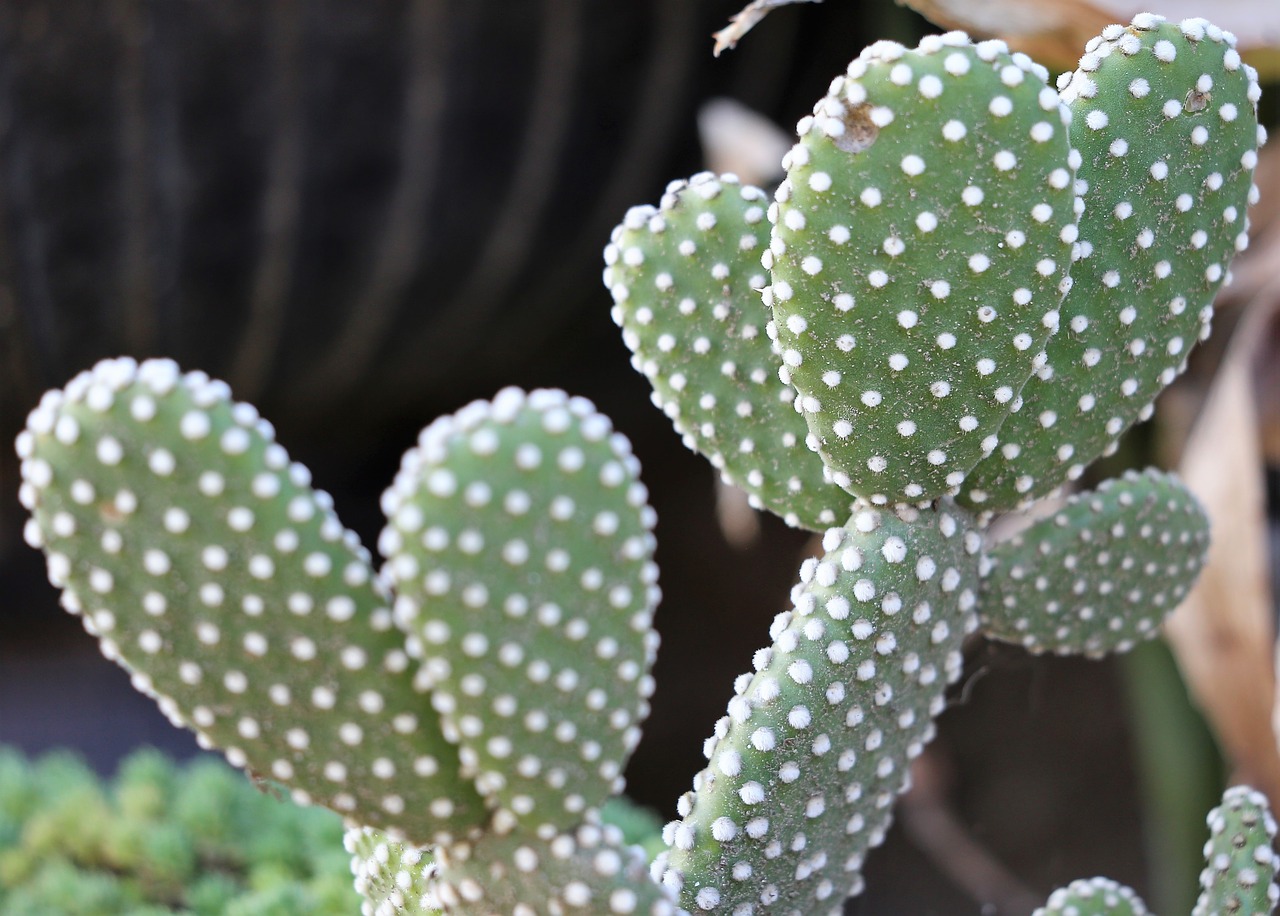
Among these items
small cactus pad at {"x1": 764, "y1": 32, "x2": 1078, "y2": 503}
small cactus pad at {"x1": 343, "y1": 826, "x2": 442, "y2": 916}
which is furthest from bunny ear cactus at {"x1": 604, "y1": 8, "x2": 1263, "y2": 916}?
small cactus pad at {"x1": 343, "y1": 826, "x2": 442, "y2": 916}

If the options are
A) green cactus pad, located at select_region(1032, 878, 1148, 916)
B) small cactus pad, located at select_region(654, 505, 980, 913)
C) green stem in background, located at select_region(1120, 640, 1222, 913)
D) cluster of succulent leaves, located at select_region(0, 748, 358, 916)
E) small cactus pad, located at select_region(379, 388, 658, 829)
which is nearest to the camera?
small cactus pad, located at select_region(379, 388, 658, 829)

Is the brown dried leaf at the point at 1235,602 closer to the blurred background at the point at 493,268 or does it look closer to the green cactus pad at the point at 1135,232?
the blurred background at the point at 493,268

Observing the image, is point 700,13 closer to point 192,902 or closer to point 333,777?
point 192,902

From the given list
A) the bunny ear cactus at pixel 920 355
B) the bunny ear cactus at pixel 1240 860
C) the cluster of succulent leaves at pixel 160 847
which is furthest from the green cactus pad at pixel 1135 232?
the cluster of succulent leaves at pixel 160 847

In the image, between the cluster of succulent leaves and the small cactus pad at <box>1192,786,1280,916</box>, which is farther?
the cluster of succulent leaves

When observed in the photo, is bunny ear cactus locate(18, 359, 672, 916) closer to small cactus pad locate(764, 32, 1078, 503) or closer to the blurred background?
small cactus pad locate(764, 32, 1078, 503)

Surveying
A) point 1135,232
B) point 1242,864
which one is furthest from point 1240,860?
point 1135,232
